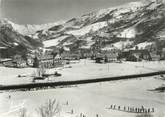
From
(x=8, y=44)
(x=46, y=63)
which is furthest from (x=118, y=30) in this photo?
(x=46, y=63)

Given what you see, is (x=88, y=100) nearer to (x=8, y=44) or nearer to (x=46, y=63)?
(x=46, y=63)

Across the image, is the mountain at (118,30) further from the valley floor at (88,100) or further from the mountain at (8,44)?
the valley floor at (88,100)

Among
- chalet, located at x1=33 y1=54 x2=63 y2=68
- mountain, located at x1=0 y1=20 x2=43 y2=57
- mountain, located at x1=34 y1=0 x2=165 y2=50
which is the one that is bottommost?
chalet, located at x1=33 y1=54 x2=63 y2=68

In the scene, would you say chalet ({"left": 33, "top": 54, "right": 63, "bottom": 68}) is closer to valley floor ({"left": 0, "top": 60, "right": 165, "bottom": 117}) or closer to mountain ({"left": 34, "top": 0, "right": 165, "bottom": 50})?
valley floor ({"left": 0, "top": 60, "right": 165, "bottom": 117})

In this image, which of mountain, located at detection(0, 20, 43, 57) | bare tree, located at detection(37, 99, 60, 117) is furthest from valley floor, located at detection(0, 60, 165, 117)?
mountain, located at detection(0, 20, 43, 57)

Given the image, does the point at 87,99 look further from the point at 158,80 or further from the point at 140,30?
the point at 140,30

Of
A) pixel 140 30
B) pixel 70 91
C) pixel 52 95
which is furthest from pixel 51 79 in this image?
pixel 140 30
